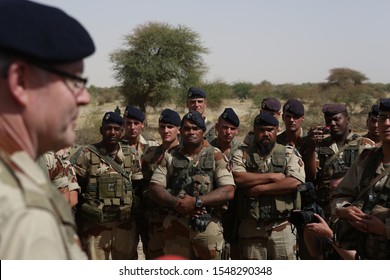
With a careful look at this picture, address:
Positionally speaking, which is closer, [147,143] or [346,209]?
[346,209]

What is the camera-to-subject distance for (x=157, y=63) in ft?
76.8

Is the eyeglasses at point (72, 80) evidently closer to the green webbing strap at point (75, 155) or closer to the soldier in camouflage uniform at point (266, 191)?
the soldier in camouflage uniform at point (266, 191)

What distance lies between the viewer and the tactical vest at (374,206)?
148 inches

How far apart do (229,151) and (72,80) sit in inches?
192

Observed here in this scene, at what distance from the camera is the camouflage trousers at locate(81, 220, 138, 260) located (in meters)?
5.73

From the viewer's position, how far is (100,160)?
5.69 metres

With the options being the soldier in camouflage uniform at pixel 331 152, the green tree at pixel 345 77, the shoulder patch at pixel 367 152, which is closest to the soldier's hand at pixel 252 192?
the soldier in camouflage uniform at pixel 331 152

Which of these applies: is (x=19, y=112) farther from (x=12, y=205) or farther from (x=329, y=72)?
(x=329, y=72)

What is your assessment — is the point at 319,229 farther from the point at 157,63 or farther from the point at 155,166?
the point at 157,63

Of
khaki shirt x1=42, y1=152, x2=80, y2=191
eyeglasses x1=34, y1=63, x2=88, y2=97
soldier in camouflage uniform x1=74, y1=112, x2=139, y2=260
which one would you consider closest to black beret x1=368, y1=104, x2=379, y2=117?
soldier in camouflage uniform x1=74, y1=112, x2=139, y2=260

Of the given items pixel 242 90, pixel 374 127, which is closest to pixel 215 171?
pixel 374 127

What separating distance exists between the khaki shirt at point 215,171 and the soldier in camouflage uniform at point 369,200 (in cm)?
128

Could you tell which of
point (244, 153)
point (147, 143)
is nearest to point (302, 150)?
point (244, 153)

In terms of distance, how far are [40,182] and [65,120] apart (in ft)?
0.57
